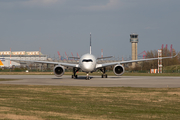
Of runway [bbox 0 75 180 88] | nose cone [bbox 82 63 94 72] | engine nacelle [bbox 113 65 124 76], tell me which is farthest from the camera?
engine nacelle [bbox 113 65 124 76]

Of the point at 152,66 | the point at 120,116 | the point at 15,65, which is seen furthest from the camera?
the point at 15,65

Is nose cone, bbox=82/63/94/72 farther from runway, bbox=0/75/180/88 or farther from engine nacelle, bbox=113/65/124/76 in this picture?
engine nacelle, bbox=113/65/124/76

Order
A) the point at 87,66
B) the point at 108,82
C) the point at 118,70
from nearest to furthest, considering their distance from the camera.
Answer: the point at 108,82 → the point at 87,66 → the point at 118,70

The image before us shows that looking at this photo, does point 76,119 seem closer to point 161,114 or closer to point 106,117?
point 106,117

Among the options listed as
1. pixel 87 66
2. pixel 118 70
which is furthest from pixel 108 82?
pixel 118 70

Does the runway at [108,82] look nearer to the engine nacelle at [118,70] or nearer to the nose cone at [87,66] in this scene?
the nose cone at [87,66]

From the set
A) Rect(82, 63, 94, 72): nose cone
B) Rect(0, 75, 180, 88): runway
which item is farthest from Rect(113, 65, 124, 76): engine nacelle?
Rect(0, 75, 180, 88): runway

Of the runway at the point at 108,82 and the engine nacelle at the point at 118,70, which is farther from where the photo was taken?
the engine nacelle at the point at 118,70

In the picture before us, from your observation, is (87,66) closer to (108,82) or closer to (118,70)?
(118,70)

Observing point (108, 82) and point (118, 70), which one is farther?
point (118, 70)

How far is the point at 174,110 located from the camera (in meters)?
10.8

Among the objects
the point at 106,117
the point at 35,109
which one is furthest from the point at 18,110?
the point at 106,117

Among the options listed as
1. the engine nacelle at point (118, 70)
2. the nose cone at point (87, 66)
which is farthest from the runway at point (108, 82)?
the engine nacelle at point (118, 70)

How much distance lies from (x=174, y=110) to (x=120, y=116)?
2.67 metres
